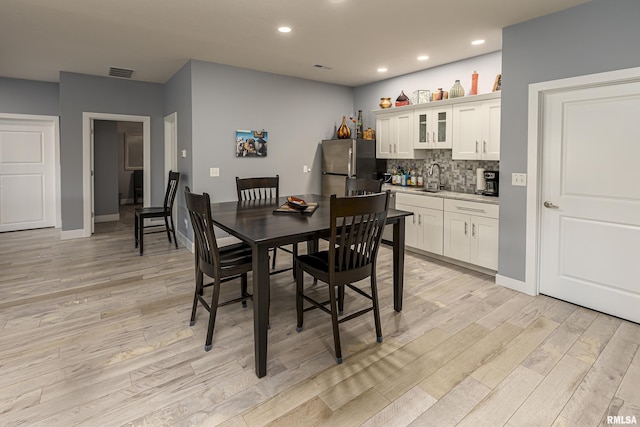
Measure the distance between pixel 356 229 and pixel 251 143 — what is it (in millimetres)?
3034

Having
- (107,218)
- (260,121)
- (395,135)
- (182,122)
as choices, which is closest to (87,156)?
(182,122)

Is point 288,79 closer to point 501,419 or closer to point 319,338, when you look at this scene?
point 319,338

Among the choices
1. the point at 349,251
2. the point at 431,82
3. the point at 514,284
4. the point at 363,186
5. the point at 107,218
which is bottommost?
the point at 514,284

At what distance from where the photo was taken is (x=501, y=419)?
177 centimetres

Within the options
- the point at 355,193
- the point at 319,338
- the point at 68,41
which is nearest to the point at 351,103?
the point at 355,193

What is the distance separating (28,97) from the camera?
600 cm

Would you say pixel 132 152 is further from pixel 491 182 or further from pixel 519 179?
pixel 519 179

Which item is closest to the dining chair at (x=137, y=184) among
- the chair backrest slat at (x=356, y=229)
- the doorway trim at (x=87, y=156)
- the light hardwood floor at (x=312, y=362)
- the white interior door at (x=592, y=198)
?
the doorway trim at (x=87, y=156)

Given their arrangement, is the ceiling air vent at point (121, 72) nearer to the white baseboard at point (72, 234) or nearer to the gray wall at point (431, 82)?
the white baseboard at point (72, 234)

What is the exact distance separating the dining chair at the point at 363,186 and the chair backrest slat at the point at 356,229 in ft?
3.06

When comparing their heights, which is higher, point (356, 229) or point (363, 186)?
point (363, 186)

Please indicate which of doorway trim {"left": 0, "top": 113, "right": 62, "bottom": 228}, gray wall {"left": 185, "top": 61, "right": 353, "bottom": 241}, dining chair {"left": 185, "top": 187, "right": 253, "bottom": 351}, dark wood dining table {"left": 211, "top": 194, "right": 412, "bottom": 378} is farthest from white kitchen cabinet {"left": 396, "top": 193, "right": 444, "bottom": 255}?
doorway trim {"left": 0, "top": 113, "right": 62, "bottom": 228}

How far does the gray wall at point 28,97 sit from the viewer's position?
5840mm

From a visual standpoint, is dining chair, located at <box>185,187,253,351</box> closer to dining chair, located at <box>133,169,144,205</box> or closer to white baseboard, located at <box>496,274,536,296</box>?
white baseboard, located at <box>496,274,536,296</box>
